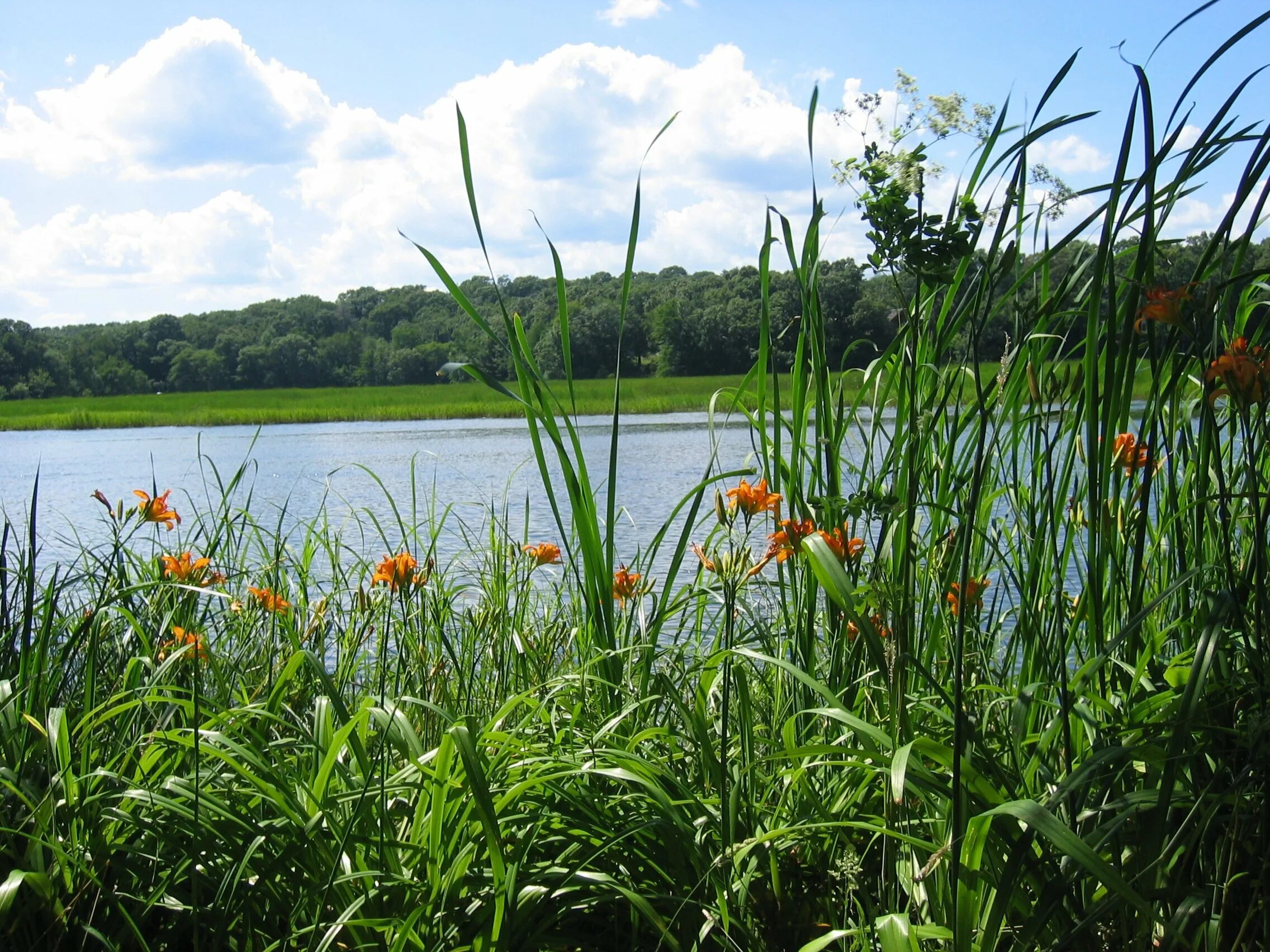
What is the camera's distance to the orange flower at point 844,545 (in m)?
1.04

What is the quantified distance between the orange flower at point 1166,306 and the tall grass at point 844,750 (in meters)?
0.03

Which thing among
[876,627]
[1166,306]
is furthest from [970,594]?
[1166,306]

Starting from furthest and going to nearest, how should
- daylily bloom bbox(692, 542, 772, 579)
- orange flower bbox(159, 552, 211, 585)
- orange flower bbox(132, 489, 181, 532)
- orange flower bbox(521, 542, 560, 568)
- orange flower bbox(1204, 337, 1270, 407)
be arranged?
1. orange flower bbox(521, 542, 560, 568)
2. orange flower bbox(132, 489, 181, 532)
3. orange flower bbox(159, 552, 211, 585)
4. daylily bloom bbox(692, 542, 772, 579)
5. orange flower bbox(1204, 337, 1270, 407)

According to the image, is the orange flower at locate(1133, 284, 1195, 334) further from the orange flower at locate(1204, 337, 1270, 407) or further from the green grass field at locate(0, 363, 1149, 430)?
Answer: the green grass field at locate(0, 363, 1149, 430)

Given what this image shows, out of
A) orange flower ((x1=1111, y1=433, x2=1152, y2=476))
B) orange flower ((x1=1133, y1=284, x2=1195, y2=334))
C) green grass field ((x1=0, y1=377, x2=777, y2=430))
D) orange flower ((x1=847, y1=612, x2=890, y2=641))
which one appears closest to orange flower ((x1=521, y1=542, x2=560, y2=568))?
orange flower ((x1=847, y1=612, x2=890, y2=641))

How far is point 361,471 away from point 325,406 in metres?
18.1

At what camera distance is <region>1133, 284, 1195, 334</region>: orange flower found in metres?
0.78

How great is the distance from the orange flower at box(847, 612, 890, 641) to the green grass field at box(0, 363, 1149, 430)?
68.0 ft

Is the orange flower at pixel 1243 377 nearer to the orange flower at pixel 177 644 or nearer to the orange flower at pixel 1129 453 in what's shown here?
the orange flower at pixel 1129 453

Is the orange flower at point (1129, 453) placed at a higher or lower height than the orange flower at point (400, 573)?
higher

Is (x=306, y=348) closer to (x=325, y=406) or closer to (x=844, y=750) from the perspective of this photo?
(x=325, y=406)

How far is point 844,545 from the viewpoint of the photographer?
1.07 m

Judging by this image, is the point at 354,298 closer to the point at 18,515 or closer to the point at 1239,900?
the point at 18,515

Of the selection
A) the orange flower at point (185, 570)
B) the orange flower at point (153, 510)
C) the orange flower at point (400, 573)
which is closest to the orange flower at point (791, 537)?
the orange flower at point (400, 573)
